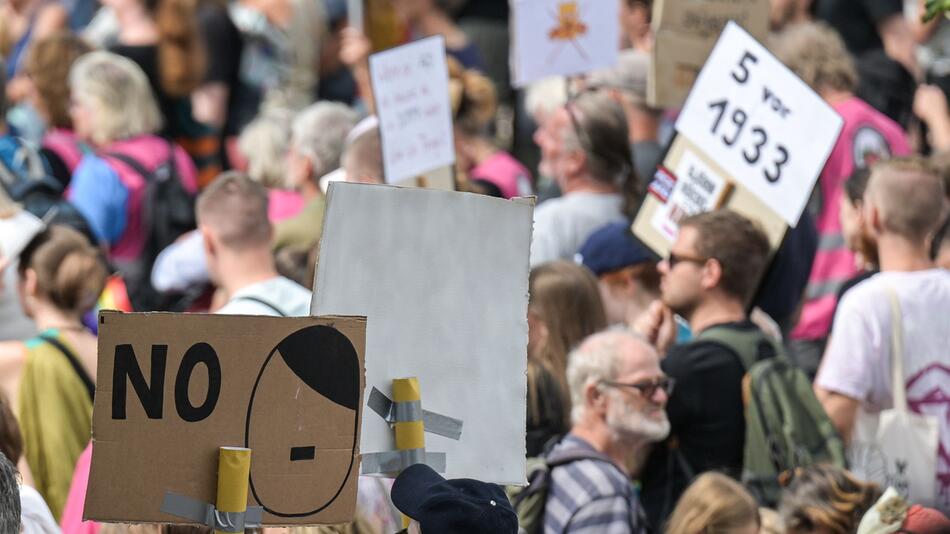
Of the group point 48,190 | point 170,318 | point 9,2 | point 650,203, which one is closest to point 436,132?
point 650,203

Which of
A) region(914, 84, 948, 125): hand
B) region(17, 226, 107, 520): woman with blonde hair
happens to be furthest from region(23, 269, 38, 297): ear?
region(914, 84, 948, 125): hand

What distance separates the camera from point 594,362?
17.2ft

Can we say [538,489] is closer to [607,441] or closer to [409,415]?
[607,441]

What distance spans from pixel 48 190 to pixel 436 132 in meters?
1.92

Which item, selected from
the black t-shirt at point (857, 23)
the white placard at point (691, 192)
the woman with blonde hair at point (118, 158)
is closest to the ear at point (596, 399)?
the white placard at point (691, 192)

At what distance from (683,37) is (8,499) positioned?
15.2 feet

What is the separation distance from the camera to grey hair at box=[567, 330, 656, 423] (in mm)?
5230

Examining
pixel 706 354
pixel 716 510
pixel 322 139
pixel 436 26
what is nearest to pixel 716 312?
pixel 706 354

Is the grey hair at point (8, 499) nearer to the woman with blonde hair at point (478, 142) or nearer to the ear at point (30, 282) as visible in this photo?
the ear at point (30, 282)

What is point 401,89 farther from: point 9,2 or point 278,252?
point 9,2

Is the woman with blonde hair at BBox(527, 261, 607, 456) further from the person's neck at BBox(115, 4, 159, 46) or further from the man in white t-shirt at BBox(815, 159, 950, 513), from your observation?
the person's neck at BBox(115, 4, 159, 46)

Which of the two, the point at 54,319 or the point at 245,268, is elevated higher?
the point at 245,268

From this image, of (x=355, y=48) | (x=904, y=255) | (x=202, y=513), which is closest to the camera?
(x=202, y=513)

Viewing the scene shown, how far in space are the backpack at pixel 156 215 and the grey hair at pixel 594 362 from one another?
10.3 ft
